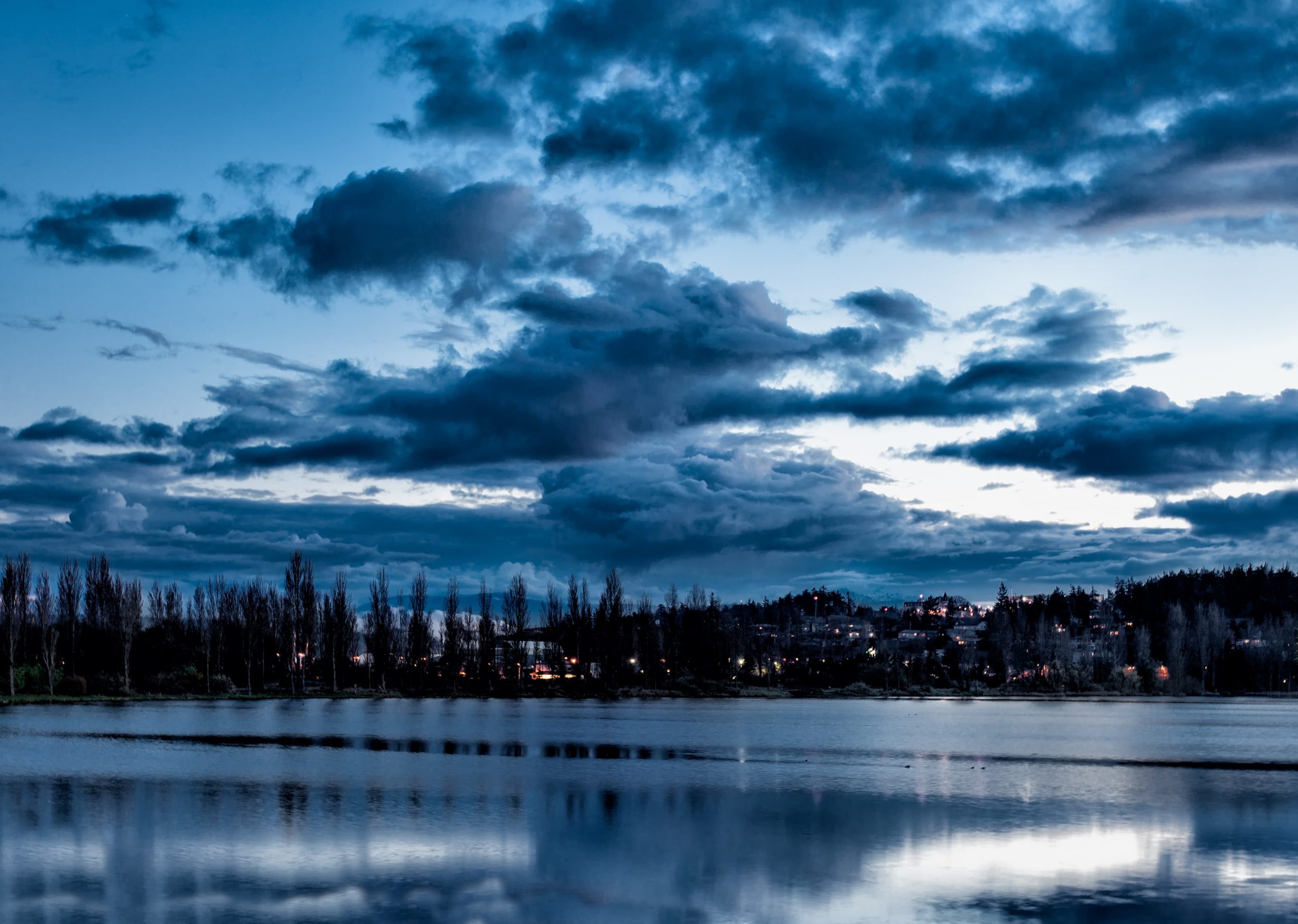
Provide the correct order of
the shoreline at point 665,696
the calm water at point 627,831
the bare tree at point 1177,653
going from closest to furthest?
the calm water at point 627,831, the shoreline at point 665,696, the bare tree at point 1177,653

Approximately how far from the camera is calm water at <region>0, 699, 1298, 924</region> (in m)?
19.3

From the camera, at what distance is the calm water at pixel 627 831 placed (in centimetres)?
1927

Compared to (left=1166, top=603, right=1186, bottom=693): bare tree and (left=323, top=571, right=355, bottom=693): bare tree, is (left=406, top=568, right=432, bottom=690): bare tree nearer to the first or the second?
(left=323, top=571, right=355, bottom=693): bare tree

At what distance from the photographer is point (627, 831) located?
27.4 meters

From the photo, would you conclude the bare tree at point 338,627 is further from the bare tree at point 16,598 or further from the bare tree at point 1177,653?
the bare tree at point 1177,653

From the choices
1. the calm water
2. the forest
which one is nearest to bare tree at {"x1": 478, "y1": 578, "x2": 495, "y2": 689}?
the forest

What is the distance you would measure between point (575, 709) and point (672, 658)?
60.8 metres

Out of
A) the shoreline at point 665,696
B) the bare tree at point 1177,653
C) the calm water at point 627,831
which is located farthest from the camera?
the bare tree at point 1177,653

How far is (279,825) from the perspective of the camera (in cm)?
2680

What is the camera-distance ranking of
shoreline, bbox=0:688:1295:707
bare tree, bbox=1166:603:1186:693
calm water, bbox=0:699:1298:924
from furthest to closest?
bare tree, bbox=1166:603:1186:693 < shoreline, bbox=0:688:1295:707 < calm water, bbox=0:699:1298:924

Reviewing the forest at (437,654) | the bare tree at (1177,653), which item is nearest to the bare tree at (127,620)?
the forest at (437,654)

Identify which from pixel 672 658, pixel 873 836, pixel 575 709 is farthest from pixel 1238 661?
pixel 873 836

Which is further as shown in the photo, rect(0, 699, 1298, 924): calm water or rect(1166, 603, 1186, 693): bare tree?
rect(1166, 603, 1186, 693): bare tree

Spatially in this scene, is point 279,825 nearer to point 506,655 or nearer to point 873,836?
point 873,836
